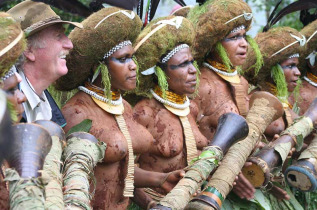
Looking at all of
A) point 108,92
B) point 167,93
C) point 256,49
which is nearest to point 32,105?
point 108,92

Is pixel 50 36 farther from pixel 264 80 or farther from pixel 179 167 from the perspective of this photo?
pixel 264 80

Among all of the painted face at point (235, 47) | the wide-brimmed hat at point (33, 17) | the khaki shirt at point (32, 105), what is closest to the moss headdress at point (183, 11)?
the painted face at point (235, 47)

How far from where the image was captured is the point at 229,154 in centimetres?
566

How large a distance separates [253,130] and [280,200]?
52.9 inches

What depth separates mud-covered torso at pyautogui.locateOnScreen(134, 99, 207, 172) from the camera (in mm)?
5820

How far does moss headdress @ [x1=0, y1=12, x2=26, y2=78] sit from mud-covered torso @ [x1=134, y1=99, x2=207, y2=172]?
1.96 m

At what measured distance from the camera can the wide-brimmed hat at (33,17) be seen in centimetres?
470

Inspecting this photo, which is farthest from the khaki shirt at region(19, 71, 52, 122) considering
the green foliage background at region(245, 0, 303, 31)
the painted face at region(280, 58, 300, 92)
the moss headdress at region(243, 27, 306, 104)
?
the green foliage background at region(245, 0, 303, 31)

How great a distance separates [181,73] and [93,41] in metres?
1.08

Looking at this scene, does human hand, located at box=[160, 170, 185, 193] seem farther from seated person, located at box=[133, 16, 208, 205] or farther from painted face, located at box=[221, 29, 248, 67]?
painted face, located at box=[221, 29, 248, 67]

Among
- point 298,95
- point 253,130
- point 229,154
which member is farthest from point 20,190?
point 298,95

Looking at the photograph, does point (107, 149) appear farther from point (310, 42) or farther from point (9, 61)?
point (310, 42)

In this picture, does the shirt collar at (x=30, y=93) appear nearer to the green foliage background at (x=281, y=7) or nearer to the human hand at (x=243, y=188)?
the human hand at (x=243, y=188)

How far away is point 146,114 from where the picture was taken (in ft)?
19.1
